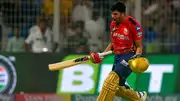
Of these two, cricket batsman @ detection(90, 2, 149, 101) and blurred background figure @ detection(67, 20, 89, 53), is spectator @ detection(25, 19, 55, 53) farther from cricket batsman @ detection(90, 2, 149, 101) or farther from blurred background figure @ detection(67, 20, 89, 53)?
cricket batsman @ detection(90, 2, 149, 101)

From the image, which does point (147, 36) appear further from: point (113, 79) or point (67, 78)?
point (113, 79)

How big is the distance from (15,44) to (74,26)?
53.8 inches

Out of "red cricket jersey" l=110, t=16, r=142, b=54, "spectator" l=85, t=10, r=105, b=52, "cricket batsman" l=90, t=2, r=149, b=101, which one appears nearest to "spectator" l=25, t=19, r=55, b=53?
"spectator" l=85, t=10, r=105, b=52

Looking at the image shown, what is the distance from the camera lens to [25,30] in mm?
14594

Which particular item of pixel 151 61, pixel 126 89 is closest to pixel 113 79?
pixel 126 89

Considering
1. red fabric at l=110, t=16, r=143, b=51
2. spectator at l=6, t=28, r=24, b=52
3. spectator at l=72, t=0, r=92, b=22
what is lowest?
spectator at l=6, t=28, r=24, b=52

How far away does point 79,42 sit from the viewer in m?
14.4

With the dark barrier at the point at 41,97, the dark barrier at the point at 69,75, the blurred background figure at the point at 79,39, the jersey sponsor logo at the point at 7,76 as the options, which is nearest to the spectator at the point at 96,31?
the blurred background figure at the point at 79,39

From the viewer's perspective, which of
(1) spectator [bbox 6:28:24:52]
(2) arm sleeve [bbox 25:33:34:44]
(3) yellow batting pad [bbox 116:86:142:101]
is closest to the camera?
(3) yellow batting pad [bbox 116:86:142:101]

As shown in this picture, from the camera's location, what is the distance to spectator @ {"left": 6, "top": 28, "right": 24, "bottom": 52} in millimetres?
14492

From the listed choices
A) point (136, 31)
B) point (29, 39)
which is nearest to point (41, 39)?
point (29, 39)

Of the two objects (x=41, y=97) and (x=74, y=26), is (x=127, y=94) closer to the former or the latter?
(x=41, y=97)

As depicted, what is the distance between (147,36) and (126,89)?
4.30 m

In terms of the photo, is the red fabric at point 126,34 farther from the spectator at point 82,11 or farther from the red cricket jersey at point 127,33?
the spectator at point 82,11
